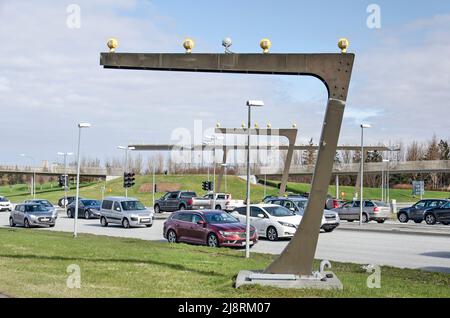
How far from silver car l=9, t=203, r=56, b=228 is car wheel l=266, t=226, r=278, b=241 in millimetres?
15213

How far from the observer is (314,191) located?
11406mm

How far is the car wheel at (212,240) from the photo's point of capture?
856 inches

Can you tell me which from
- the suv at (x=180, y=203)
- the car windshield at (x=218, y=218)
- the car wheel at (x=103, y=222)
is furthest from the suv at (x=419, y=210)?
the car windshield at (x=218, y=218)

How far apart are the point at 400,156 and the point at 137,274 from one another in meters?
126

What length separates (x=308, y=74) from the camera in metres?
11.7

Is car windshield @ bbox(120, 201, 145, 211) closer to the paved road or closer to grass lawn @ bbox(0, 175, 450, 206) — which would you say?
the paved road

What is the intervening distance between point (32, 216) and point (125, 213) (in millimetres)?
5359

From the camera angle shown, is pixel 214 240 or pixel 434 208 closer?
pixel 214 240

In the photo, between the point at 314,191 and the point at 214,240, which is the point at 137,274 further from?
the point at 214,240

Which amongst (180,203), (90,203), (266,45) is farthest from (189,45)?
(180,203)

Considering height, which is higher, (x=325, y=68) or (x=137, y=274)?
(x=325, y=68)

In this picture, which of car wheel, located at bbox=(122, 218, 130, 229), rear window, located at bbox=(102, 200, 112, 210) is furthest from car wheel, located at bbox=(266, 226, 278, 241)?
rear window, located at bbox=(102, 200, 112, 210)

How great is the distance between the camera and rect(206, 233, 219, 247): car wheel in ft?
71.4

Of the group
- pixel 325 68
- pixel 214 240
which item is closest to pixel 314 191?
pixel 325 68
